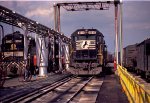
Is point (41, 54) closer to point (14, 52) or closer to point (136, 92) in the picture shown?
point (14, 52)

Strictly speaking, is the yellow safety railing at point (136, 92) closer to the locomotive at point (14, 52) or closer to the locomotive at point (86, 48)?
the locomotive at point (14, 52)

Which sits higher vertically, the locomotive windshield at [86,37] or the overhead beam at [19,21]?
the overhead beam at [19,21]

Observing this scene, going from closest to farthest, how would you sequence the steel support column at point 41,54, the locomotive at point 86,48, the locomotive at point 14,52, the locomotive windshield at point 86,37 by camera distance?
the locomotive at point 14,52
the steel support column at point 41,54
the locomotive at point 86,48
the locomotive windshield at point 86,37

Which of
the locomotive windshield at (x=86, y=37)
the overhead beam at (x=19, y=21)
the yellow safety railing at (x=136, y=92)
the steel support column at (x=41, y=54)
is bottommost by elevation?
the yellow safety railing at (x=136, y=92)

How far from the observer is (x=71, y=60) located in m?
26.8

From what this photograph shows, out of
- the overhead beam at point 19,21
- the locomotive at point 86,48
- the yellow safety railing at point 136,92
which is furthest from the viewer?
the locomotive at point 86,48

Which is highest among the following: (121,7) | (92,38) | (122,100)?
(121,7)

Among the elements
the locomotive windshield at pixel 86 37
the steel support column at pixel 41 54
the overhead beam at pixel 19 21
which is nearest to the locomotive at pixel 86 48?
the locomotive windshield at pixel 86 37

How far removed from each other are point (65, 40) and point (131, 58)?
811cm

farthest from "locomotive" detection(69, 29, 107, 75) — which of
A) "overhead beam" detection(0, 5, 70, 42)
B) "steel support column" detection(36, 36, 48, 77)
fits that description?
"overhead beam" detection(0, 5, 70, 42)

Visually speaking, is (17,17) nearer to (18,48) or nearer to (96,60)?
(18,48)

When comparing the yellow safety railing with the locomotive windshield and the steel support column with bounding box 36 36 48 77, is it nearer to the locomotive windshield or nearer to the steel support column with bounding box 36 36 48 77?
the steel support column with bounding box 36 36 48 77

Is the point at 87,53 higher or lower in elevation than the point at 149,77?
higher

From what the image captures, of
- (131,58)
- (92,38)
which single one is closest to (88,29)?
(92,38)
